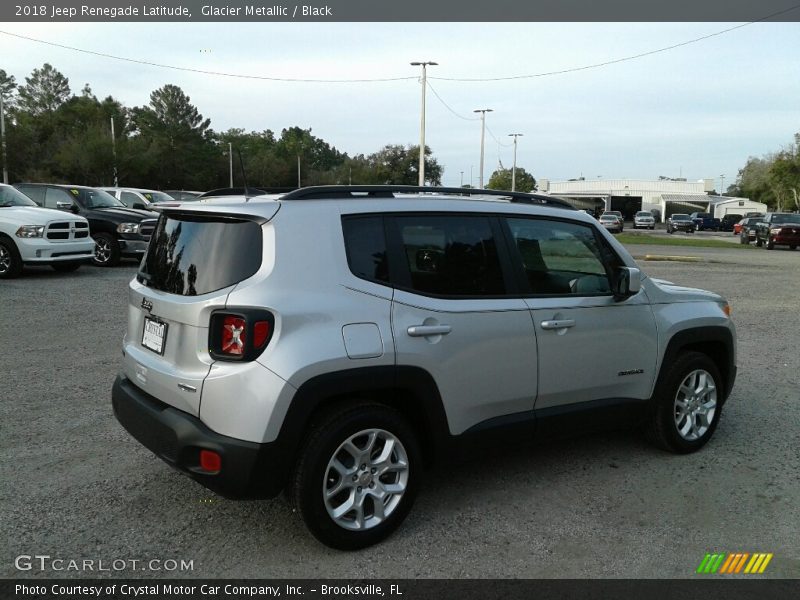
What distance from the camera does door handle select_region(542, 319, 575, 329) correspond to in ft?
13.4

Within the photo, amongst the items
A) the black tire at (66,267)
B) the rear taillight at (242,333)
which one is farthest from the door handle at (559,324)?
the black tire at (66,267)

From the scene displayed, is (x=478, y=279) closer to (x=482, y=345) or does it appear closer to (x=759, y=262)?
(x=482, y=345)

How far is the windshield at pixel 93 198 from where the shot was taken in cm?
1595

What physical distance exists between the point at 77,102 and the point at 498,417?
90838 millimetres

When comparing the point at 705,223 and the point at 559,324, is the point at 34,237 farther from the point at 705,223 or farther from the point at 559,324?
the point at 705,223

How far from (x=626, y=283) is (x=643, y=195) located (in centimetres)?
10665

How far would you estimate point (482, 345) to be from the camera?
3.81 m

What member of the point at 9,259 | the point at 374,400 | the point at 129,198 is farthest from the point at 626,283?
the point at 129,198

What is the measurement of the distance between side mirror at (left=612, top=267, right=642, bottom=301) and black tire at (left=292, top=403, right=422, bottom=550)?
171 centimetres

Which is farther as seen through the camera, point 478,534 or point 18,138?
point 18,138

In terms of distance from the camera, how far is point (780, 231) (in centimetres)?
3178

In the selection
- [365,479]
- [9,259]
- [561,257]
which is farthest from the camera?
[9,259]

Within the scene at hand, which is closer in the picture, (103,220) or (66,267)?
(66,267)

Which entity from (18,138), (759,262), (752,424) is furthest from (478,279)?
(18,138)
